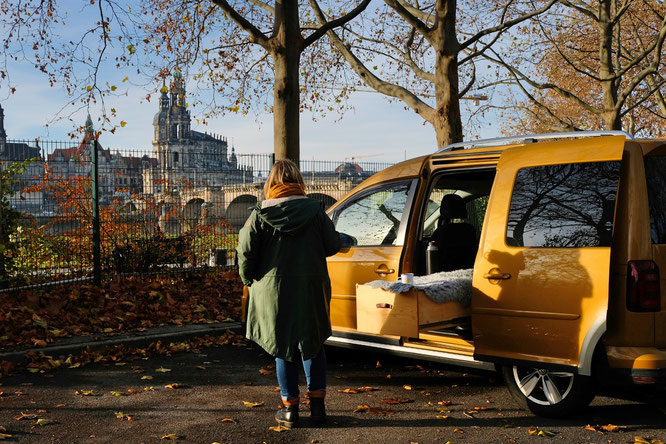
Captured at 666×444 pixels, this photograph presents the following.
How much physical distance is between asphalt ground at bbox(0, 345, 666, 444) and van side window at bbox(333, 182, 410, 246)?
1.29 meters

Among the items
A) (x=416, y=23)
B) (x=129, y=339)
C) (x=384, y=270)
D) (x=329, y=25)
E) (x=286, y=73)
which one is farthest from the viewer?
(x=416, y=23)

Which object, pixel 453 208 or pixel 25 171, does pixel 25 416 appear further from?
pixel 25 171

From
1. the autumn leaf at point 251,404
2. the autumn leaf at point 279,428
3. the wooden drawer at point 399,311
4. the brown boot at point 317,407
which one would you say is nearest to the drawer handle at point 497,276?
the wooden drawer at point 399,311

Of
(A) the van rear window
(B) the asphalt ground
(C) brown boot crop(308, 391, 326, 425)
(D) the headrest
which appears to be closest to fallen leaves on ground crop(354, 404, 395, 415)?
(B) the asphalt ground

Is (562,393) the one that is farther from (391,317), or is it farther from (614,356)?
(391,317)

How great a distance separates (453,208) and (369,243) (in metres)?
0.86

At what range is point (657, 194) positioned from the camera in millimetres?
4719

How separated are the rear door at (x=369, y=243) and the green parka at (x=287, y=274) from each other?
1.33m

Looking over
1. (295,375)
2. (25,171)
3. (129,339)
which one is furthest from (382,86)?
(295,375)

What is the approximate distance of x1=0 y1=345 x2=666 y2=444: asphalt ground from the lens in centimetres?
471

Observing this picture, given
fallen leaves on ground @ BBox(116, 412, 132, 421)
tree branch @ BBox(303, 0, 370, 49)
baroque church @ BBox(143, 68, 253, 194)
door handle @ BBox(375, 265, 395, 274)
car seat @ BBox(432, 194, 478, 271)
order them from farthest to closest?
baroque church @ BBox(143, 68, 253, 194)
tree branch @ BBox(303, 0, 370, 49)
car seat @ BBox(432, 194, 478, 271)
door handle @ BBox(375, 265, 395, 274)
fallen leaves on ground @ BBox(116, 412, 132, 421)

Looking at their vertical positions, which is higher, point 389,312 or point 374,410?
point 389,312

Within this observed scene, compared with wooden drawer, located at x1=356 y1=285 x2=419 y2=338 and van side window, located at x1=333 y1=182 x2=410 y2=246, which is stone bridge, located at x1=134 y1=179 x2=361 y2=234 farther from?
wooden drawer, located at x1=356 y1=285 x2=419 y2=338

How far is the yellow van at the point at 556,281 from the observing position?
4.59 metres
